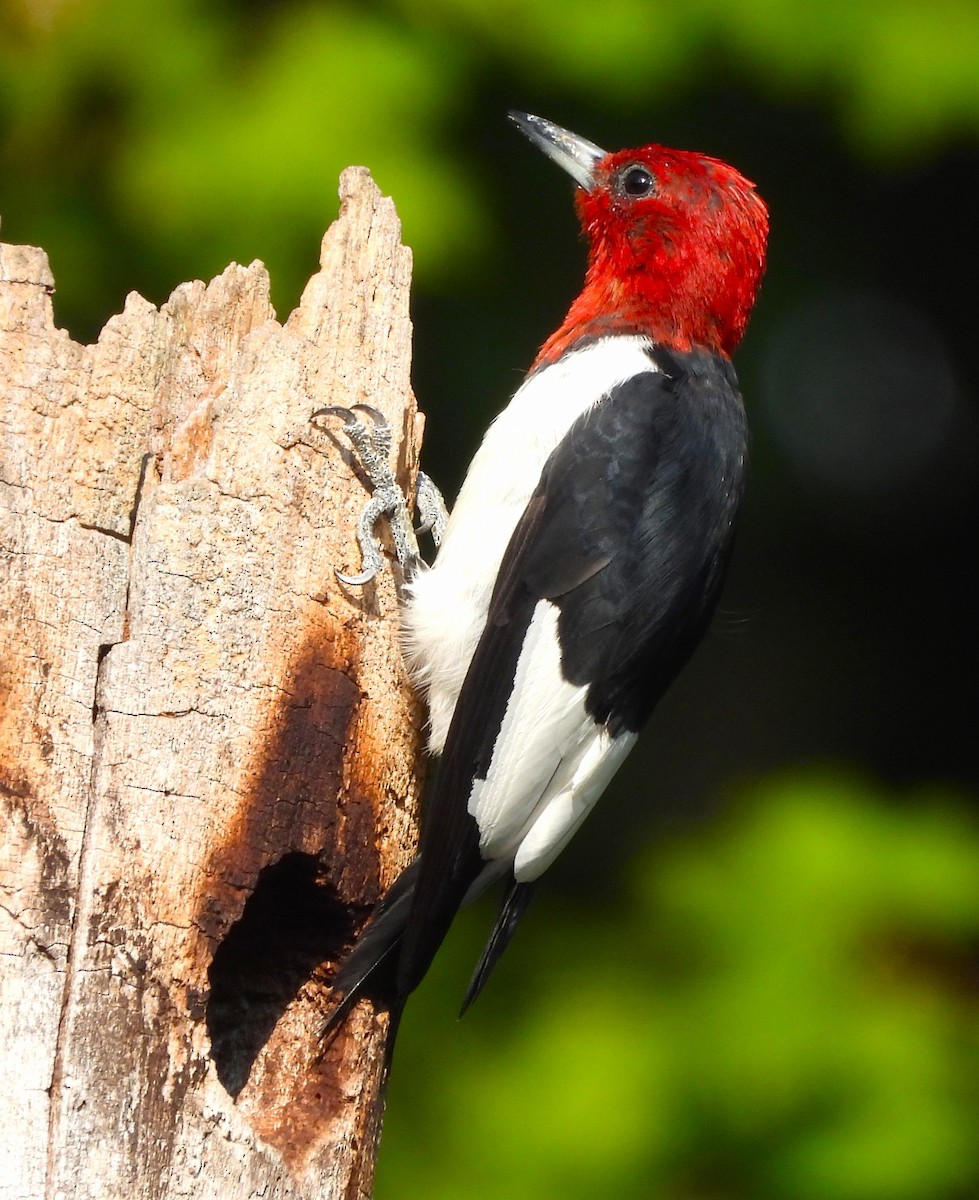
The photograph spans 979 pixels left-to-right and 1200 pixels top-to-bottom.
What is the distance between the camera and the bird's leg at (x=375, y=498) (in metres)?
2.31

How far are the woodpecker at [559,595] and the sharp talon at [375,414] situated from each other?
0.16 meters

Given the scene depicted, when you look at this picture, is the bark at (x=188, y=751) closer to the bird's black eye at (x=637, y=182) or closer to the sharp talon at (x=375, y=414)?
the sharp talon at (x=375, y=414)

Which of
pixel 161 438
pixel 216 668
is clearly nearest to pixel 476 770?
pixel 216 668

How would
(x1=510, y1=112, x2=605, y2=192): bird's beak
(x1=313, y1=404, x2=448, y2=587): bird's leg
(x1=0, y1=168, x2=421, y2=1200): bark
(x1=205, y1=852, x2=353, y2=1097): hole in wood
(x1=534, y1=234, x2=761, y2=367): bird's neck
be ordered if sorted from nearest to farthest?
(x1=0, y1=168, x2=421, y2=1200): bark < (x1=205, y1=852, x2=353, y2=1097): hole in wood < (x1=313, y1=404, x2=448, y2=587): bird's leg < (x1=534, y1=234, x2=761, y2=367): bird's neck < (x1=510, y1=112, x2=605, y2=192): bird's beak

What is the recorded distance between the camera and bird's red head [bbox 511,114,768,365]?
2936 millimetres

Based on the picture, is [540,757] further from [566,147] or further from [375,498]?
[566,147]

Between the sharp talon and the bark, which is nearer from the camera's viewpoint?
the bark

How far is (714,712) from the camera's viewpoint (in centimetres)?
483

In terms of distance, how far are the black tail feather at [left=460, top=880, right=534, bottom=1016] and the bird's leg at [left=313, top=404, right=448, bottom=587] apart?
0.58 meters

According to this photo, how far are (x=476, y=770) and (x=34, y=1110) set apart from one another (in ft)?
2.85

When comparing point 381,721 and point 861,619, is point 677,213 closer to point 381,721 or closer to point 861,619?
point 381,721

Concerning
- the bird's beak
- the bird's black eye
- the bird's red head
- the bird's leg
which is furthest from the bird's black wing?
the bird's beak

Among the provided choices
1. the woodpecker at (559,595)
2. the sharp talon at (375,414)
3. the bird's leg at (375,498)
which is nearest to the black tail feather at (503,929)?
the woodpecker at (559,595)

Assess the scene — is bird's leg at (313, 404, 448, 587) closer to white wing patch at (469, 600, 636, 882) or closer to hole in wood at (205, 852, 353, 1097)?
white wing patch at (469, 600, 636, 882)
